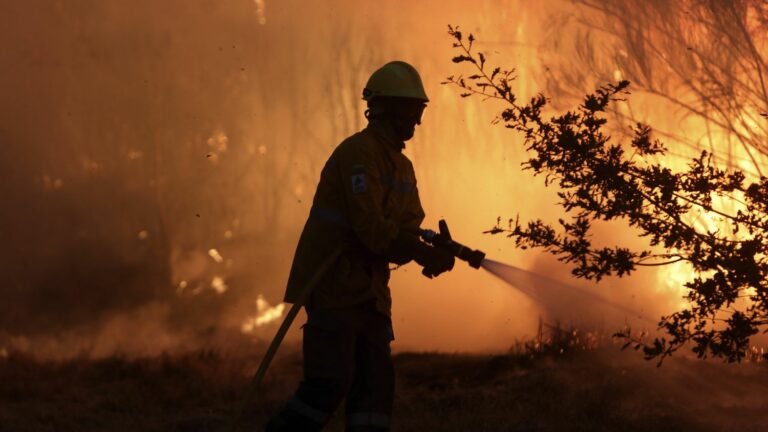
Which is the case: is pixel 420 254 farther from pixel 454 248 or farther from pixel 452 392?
pixel 452 392

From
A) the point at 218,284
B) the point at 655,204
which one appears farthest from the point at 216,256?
the point at 655,204

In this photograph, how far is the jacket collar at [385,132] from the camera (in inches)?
222

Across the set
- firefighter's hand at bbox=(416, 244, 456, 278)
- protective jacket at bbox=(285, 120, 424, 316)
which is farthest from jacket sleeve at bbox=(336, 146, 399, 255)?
firefighter's hand at bbox=(416, 244, 456, 278)

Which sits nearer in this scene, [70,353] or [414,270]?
[70,353]

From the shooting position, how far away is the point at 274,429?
17.5 ft

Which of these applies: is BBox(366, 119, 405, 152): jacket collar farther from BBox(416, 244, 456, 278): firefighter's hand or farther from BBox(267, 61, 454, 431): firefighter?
BBox(416, 244, 456, 278): firefighter's hand

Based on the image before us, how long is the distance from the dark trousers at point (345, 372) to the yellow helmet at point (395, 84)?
1.04m

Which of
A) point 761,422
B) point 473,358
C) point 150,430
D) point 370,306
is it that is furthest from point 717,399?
point 370,306

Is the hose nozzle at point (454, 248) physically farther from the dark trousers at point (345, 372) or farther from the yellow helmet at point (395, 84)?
the yellow helmet at point (395, 84)

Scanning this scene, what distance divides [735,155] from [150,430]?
7.61 m

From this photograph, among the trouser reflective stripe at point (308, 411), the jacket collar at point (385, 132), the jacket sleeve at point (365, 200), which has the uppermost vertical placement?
the jacket collar at point (385, 132)

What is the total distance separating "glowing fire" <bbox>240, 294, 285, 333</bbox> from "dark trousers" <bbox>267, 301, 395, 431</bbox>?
6323 mm

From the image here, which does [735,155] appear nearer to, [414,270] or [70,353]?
[414,270]

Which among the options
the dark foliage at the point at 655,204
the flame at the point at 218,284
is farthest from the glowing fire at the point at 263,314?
the dark foliage at the point at 655,204
